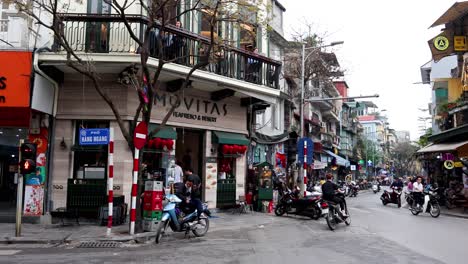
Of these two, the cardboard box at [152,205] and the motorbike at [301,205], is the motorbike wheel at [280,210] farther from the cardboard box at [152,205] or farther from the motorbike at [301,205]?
the cardboard box at [152,205]

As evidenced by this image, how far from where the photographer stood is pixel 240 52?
17.7 meters

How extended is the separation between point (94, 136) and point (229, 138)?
250 inches

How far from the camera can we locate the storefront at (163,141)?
585 inches

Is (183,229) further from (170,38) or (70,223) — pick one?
(170,38)

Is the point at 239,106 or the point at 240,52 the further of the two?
the point at 239,106

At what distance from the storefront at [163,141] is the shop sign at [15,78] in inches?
64.0

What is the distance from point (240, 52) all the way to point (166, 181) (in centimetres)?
590

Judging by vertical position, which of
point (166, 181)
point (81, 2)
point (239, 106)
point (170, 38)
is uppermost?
point (81, 2)

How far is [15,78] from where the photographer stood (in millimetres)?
13461

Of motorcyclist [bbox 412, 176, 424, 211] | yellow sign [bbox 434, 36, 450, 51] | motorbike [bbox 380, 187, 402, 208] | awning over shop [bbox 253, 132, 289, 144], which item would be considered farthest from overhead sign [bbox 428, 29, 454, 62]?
awning over shop [bbox 253, 132, 289, 144]

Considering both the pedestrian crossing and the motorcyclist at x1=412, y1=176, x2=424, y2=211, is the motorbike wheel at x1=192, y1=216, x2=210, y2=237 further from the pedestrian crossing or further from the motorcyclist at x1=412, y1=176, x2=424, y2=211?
the motorcyclist at x1=412, y1=176, x2=424, y2=211

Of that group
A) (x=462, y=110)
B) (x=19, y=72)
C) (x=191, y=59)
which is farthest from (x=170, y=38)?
(x=462, y=110)

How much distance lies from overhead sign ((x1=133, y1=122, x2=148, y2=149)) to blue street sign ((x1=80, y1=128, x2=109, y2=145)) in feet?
5.63

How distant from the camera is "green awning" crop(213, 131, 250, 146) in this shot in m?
18.1
